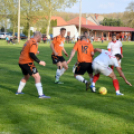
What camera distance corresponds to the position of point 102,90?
22.4 ft

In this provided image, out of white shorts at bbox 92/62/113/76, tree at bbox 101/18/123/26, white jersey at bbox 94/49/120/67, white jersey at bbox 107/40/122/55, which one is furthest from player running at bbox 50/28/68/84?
tree at bbox 101/18/123/26

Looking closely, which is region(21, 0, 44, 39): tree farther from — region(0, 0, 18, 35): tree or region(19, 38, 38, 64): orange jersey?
region(19, 38, 38, 64): orange jersey

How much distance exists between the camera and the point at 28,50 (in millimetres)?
6098

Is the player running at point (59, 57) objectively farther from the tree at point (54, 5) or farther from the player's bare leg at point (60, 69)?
the tree at point (54, 5)

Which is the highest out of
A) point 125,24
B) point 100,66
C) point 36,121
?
point 125,24

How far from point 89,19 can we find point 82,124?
10935 centimetres

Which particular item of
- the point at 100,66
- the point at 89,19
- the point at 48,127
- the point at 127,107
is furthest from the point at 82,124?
the point at 89,19

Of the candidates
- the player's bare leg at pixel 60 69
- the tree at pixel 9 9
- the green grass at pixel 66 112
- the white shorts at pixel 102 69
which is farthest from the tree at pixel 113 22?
the white shorts at pixel 102 69

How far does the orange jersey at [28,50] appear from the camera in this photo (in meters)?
5.97

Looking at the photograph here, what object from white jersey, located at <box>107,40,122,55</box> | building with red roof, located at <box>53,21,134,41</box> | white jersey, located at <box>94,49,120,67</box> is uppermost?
building with red roof, located at <box>53,21,134,41</box>

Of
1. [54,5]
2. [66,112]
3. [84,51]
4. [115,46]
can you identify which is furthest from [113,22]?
[66,112]

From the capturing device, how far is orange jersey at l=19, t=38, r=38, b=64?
597cm

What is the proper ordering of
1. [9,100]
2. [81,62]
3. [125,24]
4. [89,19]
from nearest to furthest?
[9,100], [81,62], [125,24], [89,19]

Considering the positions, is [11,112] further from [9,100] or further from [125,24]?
[125,24]
